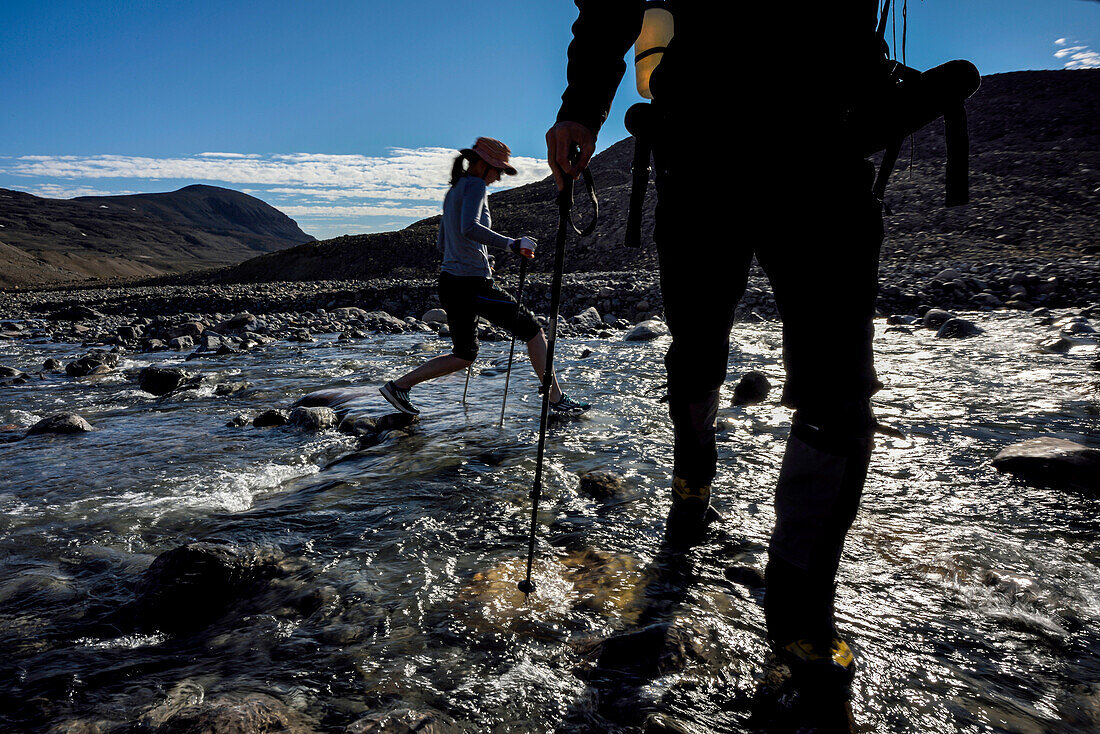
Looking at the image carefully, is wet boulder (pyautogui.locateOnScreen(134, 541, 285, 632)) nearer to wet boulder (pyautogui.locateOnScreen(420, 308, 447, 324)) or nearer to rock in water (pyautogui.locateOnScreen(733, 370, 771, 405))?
rock in water (pyautogui.locateOnScreen(733, 370, 771, 405))

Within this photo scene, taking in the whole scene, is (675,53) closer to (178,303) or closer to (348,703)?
(348,703)

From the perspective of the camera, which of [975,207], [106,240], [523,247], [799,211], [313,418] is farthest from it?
[106,240]

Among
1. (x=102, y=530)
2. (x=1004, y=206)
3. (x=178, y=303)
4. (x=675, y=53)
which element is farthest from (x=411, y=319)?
(x=1004, y=206)

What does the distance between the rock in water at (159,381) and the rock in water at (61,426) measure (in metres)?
1.72

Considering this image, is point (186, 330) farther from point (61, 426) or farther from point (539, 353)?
point (539, 353)

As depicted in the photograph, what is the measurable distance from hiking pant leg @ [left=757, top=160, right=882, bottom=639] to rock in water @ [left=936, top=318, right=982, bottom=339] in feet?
28.0

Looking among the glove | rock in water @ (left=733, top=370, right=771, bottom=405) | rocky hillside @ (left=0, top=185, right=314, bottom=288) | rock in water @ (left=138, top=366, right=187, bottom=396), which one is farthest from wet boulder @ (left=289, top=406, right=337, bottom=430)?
rocky hillside @ (left=0, top=185, right=314, bottom=288)

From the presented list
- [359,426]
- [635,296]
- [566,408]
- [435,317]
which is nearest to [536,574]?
[566,408]

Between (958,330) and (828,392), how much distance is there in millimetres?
8804

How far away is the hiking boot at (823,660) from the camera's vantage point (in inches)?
62.9

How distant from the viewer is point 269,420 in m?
5.14

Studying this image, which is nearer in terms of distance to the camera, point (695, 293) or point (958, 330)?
point (695, 293)

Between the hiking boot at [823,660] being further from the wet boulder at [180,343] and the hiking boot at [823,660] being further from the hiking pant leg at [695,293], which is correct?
the wet boulder at [180,343]

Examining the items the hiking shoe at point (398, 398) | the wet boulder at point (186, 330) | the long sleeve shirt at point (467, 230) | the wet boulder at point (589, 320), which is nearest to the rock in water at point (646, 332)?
the wet boulder at point (589, 320)
